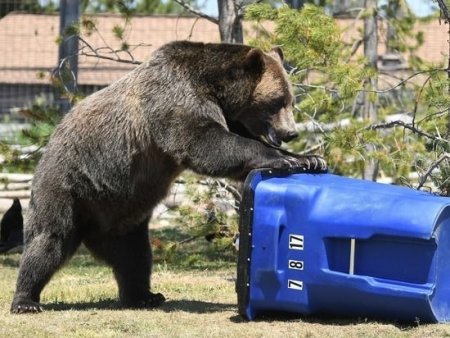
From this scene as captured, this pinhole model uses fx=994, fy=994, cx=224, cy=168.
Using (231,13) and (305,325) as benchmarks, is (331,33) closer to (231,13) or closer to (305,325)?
(231,13)

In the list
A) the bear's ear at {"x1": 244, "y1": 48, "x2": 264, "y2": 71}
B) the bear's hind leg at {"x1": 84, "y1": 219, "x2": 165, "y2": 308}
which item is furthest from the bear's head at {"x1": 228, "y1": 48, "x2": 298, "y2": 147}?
the bear's hind leg at {"x1": 84, "y1": 219, "x2": 165, "y2": 308}

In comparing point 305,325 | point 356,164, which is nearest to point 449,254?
point 305,325

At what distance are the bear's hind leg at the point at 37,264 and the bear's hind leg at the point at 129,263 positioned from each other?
16.4 inches

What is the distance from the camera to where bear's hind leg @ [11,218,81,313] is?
24.0 feet

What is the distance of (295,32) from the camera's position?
9070 mm

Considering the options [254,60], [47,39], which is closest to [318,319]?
[254,60]

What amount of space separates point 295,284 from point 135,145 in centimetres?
175

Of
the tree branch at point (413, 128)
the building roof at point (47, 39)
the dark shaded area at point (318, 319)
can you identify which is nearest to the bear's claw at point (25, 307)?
the dark shaded area at point (318, 319)

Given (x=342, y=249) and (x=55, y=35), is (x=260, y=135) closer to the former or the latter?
(x=342, y=249)

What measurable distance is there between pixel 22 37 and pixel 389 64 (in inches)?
359

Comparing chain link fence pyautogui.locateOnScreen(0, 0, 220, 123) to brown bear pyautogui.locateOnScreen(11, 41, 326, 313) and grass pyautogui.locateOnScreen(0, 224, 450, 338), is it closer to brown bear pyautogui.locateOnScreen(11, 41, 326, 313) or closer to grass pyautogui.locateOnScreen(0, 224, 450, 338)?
grass pyautogui.locateOnScreen(0, 224, 450, 338)

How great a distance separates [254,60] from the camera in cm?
752

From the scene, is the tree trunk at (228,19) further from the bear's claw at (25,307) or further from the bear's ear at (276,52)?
the bear's claw at (25,307)

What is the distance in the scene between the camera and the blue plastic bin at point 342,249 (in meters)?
6.13
